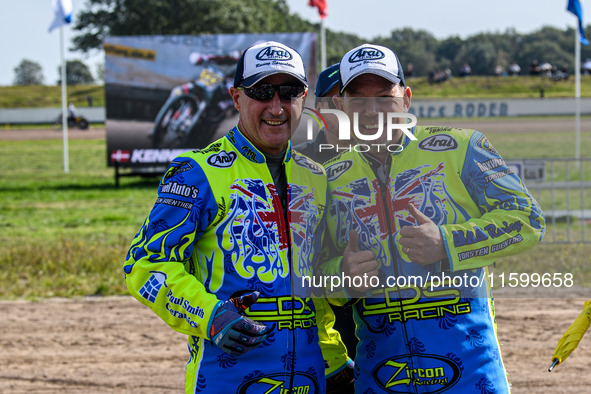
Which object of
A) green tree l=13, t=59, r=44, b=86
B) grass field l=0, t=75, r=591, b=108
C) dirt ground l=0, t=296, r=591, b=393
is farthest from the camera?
green tree l=13, t=59, r=44, b=86

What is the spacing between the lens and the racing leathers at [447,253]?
236 centimetres

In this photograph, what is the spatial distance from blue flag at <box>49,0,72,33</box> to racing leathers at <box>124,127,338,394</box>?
19.3 metres

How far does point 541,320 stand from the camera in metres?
6.98

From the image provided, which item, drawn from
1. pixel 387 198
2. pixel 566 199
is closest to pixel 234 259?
pixel 387 198

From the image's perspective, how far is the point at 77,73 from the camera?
11100 centimetres

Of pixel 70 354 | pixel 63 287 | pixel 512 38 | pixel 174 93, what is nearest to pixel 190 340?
pixel 70 354

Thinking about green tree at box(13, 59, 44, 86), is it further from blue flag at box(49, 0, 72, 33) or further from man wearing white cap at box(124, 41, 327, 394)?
man wearing white cap at box(124, 41, 327, 394)

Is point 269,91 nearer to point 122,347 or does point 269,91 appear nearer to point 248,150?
point 248,150

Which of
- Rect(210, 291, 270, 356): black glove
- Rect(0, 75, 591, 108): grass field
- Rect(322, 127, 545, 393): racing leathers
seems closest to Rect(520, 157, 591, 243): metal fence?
Rect(322, 127, 545, 393): racing leathers

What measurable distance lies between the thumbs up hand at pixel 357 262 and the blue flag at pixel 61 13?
1953 cm

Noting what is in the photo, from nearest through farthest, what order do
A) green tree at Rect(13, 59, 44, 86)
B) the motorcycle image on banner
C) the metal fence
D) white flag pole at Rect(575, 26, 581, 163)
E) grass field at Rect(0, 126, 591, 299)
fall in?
1. white flag pole at Rect(575, 26, 581, 163)
2. grass field at Rect(0, 126, 591, 299)
3. the metal fence
4. the motorcycle image on banner
5. green tree at Rect(13, 59, 44, 86)

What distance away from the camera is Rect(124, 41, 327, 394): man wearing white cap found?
2336 mm

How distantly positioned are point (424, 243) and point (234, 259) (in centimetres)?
64

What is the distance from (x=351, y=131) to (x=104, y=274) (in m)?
6.85
